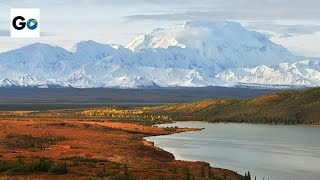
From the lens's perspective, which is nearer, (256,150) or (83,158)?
(83,158)

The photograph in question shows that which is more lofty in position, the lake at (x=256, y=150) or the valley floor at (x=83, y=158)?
the valley floor at (x=83, y=158)

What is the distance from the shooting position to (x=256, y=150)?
119312 millimetres

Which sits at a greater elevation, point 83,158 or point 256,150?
point 83,158

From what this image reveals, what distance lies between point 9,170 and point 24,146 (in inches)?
1496

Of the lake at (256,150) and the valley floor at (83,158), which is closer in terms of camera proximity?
the valley floor at (83,158)

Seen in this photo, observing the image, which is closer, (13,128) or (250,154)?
(250,154)

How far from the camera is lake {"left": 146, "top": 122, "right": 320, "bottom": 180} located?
91375mm

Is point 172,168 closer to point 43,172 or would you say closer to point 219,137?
point 43,172

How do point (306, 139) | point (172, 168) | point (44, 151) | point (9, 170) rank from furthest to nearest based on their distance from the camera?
point (306, 139) → point (44, 151) → point (172, 168) → point (9, 170)

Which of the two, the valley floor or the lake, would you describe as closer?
the valley floor

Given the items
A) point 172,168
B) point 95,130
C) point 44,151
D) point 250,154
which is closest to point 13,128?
point 95,130

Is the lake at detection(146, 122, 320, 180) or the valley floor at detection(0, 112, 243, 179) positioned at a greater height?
the valley floor at detection(0, 112, 243, 179)

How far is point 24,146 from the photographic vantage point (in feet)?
369

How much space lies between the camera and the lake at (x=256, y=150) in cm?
9138
